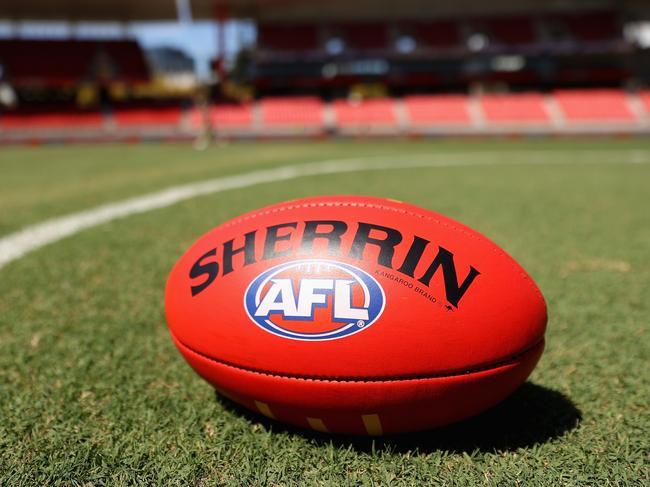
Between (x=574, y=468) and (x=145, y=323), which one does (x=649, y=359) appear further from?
(x=145, y=323)

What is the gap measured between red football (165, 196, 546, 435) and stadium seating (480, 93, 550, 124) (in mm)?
26199

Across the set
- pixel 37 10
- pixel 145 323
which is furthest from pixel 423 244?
pixel 37 10

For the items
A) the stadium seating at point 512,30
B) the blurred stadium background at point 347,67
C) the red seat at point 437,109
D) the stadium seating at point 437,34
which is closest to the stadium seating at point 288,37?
the blurred stadium background at point 347,67

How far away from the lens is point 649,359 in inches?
83.4

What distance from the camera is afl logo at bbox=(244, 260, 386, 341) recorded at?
139 cm

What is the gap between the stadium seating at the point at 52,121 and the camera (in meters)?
25.2

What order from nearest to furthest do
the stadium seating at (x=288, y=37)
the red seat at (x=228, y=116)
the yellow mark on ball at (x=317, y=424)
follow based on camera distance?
the yellow mark on ball at (x=317, y=424), the red seat at (x=228, y=116), the stadium seating at (x=288, y=37)

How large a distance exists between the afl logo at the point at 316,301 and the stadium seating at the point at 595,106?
27617 millimetres

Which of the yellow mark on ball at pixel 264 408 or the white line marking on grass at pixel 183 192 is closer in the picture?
the yellow mark on ball at pixel 264 408

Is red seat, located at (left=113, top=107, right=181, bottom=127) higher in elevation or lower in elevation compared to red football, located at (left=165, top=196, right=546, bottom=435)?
lower

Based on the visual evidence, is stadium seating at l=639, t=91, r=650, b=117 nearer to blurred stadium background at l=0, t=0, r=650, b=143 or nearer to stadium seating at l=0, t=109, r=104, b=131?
blurred stadium background at l=0, t=0, r=650, b=143

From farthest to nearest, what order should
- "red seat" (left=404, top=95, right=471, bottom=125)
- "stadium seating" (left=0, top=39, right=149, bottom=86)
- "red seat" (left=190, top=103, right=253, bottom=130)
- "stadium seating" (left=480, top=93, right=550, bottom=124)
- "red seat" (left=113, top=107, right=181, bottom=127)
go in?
"stadium seating" (left=0, top=39, right=149, bottom=86), "red seat" (left=113, top=107, right=181, bottom=127), "red seat" (left=190, top=103, right=253, bottom=130), "red seat" (left=404, top=95, right=471, bottom=125), "stadium seating" (left=480, top=93, right=550, bottom=124)

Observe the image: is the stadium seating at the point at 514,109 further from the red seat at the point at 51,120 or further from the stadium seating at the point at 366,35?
the red seat at the point at 51,120

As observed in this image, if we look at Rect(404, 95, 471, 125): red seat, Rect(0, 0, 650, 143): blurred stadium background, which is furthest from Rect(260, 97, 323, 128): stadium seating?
Rect(404, 95, 471, 125): red seat
